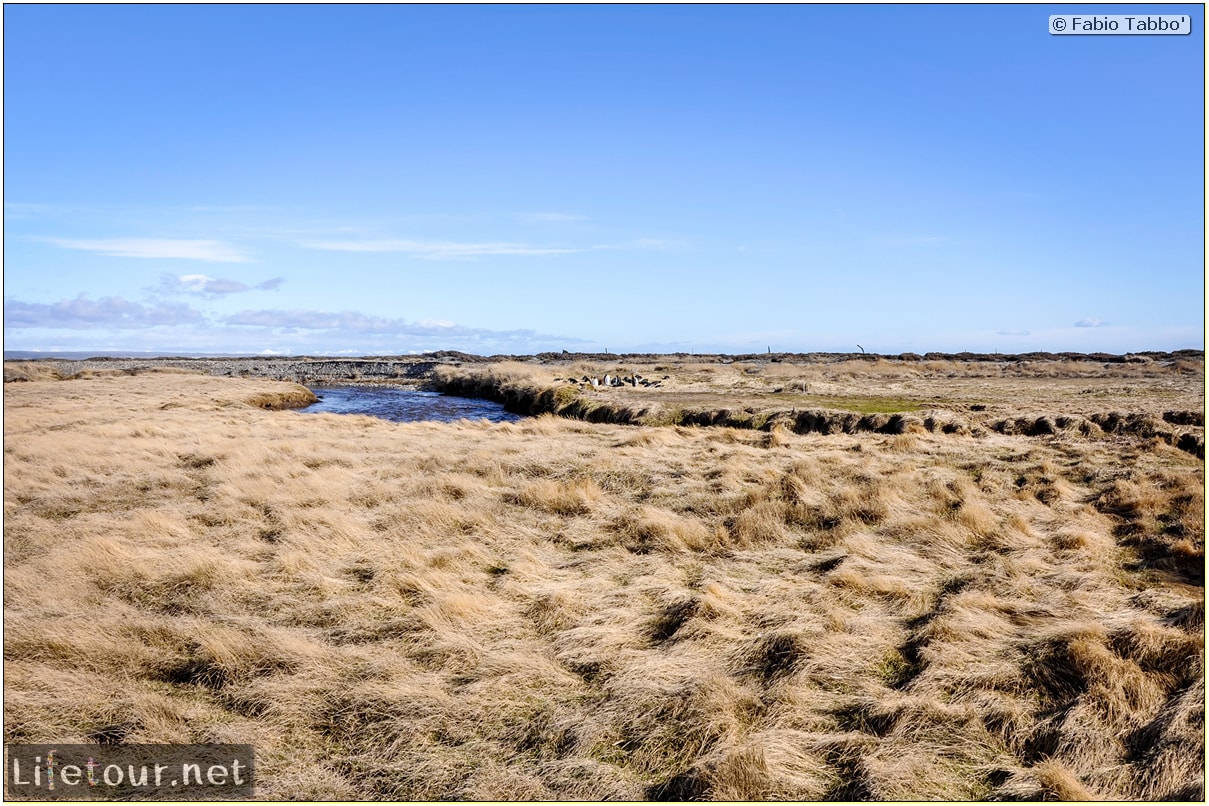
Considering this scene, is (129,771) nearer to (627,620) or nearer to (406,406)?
(627,620)

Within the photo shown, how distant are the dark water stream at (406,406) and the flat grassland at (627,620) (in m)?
19.5

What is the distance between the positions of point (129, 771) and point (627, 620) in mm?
4563

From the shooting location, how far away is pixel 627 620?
7.36 m

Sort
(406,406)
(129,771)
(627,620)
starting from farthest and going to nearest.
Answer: (406,406)
(627,620)
(129,771)

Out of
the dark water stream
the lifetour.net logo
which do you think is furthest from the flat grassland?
the dark water stream

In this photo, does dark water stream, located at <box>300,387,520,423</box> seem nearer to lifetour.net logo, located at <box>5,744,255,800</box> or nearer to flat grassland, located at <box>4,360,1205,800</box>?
flat grassland, located at <box>4,360,1205,800</box>

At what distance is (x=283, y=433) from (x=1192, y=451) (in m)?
25.3

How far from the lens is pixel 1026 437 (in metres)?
18.5

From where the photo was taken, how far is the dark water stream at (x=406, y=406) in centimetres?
3516

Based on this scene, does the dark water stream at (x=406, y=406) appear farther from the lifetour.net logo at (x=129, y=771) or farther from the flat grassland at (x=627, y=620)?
the lifetour.net logo at (x=129, y=771)

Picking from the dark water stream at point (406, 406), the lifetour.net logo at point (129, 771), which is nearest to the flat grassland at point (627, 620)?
the lifetour.net logo at point (129, 771)

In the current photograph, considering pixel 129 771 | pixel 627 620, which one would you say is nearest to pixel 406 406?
pixel 627 620

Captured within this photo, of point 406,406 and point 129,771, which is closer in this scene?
point 129,771

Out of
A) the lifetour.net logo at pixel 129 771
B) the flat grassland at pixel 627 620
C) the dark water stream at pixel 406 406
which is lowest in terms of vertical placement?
the lifetour.net logo at pixel 129 771
